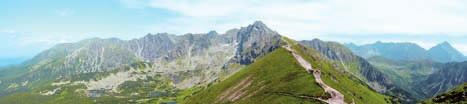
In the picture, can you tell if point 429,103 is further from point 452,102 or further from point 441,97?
point 452,102

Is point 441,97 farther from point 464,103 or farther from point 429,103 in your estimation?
point 464,103

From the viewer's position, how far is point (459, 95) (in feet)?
606

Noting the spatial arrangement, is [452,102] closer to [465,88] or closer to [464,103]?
[464,103]

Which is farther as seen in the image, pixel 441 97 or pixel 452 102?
pixel 441 97

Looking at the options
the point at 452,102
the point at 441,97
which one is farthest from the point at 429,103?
the point at 452,102

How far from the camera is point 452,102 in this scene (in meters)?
176

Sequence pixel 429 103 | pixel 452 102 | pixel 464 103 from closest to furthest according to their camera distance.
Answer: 1. pixel 464 103
2. pixel 452 102
3. pixel 429 103

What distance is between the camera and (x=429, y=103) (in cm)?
19500

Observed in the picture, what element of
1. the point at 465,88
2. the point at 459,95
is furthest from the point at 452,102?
the point at 465,88

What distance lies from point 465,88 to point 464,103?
32.9 metres

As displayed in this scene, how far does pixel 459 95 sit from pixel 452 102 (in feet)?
34.4

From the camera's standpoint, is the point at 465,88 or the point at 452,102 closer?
the point at 452,102

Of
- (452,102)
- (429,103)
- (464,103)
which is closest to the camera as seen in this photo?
(464,103)

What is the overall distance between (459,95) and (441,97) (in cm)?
1212
